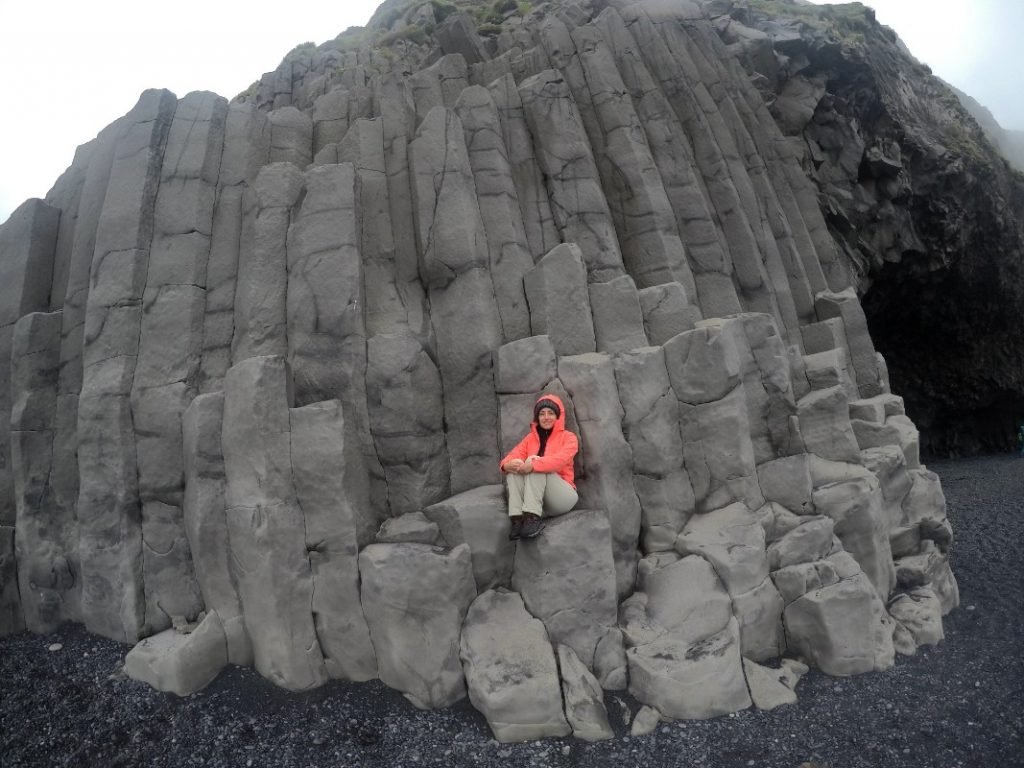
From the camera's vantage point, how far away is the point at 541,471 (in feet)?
24.0

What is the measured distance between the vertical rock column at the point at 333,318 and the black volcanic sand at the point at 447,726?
7.23 ft

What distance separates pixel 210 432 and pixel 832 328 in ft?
38.1

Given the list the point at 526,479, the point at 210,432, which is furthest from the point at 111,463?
the point at 526,479

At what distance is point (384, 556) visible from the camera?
7219mm

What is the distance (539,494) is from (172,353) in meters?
5.65

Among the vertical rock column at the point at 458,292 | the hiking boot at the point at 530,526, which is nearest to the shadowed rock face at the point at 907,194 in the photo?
the vertical rock column at the point at 458,292

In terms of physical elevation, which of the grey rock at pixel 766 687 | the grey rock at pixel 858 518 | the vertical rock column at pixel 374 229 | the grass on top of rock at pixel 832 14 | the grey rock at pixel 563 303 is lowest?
the grey rock at pixel 766 687

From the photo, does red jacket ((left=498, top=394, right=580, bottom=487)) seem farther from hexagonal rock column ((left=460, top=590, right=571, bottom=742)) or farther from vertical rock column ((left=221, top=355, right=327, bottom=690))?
vertical rock column ((left=221, top=355, right=327, bottom=690))

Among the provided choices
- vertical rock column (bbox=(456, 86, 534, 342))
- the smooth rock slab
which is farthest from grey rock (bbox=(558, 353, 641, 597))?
vertical rock column (bbox=(456, 86, 534, 342))

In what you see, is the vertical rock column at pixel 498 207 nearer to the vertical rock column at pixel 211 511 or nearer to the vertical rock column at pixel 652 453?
the vertical rock column at pixel 652 453

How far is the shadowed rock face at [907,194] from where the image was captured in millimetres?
18469

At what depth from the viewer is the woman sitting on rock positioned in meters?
7.32

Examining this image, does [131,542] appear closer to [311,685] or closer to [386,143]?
[311,685]

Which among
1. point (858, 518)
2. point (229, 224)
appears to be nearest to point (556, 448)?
point (858, 518)
